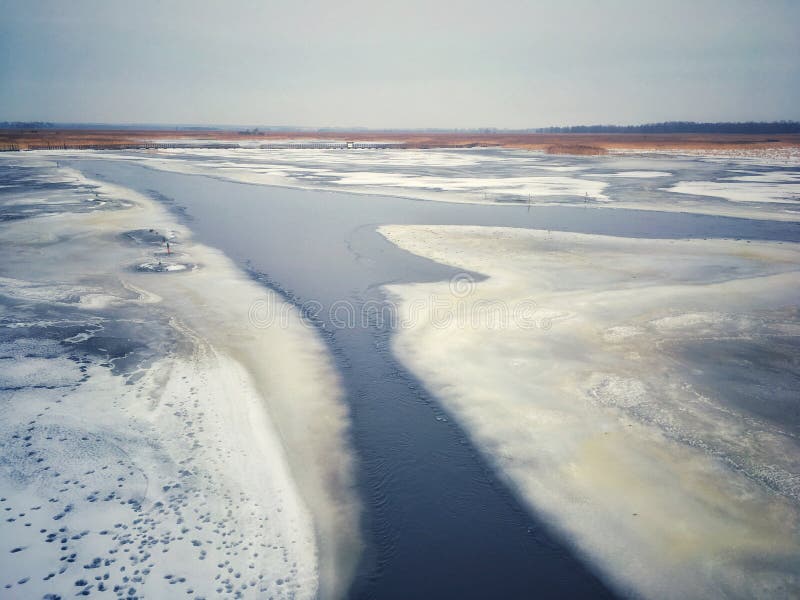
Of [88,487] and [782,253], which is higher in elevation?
[782,253]

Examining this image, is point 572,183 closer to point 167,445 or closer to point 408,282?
point 408,282

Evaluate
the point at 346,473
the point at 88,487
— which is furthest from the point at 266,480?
the point at 88,487

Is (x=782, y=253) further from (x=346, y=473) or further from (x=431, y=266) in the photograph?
(x=346, y=473)

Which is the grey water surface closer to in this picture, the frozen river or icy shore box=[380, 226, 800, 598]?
the frozen river

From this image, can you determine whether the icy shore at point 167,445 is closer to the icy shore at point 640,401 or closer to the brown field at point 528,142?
the icy shore at point 640,401

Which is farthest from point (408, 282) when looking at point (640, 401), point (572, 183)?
point (572, 183)

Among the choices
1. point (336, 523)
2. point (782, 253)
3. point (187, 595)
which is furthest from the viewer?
point (782, 253)

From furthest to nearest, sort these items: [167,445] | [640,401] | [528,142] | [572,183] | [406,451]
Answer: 1. [528,142]
2. [572,183]
3. [640,401]
4. [406,451]
5. [167,445]

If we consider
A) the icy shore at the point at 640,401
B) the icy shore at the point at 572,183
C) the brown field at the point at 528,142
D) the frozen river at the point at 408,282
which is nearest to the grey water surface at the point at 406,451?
the frozen river at the point at 408,282
